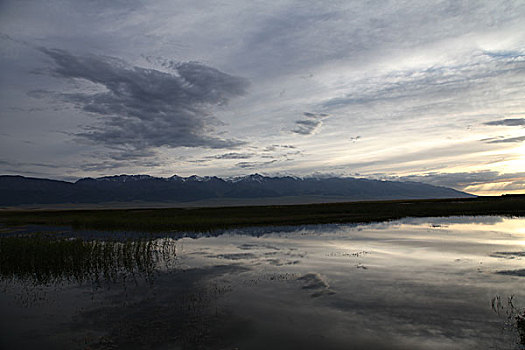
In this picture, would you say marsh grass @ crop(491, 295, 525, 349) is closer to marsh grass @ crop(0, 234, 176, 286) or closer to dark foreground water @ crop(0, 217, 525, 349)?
dark foreground water @ crop(0, 217, 525, 349)

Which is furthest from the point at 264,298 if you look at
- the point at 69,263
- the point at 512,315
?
the point at 69,263

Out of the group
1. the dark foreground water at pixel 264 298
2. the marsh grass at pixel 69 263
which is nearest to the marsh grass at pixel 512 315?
the dark foreground water at pixel 264 298

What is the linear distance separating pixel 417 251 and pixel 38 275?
24.5m

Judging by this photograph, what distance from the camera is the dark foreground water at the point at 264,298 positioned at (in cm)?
998

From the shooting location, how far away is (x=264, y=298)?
1374 cm

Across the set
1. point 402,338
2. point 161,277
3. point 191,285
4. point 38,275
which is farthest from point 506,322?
point 38,275

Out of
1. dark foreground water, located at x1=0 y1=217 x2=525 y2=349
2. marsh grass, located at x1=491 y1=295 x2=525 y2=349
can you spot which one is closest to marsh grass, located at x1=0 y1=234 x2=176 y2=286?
dark foreground water, located at x1=0 y1=217 x2=525 y2=349

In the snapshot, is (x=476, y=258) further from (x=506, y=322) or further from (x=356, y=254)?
(x=506, y=322)

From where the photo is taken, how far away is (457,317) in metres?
11.0

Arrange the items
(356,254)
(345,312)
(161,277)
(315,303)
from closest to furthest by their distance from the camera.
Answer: (345,312), (315,303), (161,277), (356,254)

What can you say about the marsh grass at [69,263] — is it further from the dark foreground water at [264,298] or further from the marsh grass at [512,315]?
the marsh grass at [512,315]

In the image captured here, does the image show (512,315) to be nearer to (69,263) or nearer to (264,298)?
(264,298)

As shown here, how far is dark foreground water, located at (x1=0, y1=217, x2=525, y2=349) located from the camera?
9.98 meters

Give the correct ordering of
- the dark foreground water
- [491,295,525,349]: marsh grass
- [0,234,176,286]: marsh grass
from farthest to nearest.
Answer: [0,234,176,286]: marsh grass → the dark foreground water → [491,295,525,349]: marsh grass
